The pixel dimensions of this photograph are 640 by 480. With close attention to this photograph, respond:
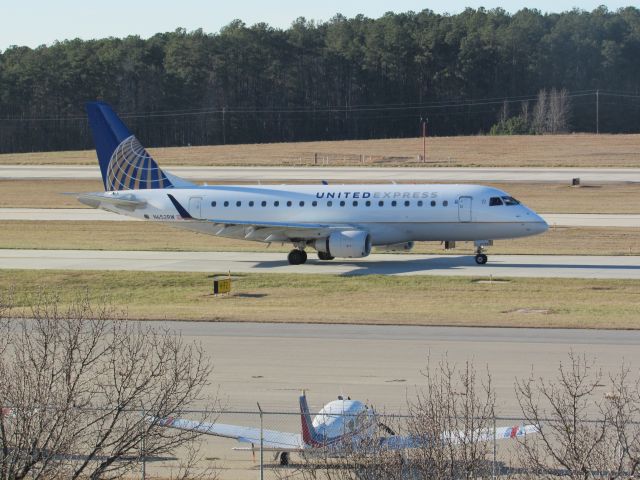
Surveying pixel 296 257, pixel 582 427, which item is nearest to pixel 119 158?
pixel 296 257

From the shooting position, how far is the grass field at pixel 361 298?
41.2 metres

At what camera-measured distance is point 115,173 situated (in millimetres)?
61875

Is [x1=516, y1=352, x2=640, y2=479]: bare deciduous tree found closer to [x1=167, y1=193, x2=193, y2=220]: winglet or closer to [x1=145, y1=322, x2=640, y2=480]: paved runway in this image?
[x1=145, y1=322, x2=640, y2=480]: paved runway

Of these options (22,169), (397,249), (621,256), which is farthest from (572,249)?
(22,169)

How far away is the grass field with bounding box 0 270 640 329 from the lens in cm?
4125

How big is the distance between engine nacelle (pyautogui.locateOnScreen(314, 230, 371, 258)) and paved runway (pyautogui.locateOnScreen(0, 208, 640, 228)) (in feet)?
78.4

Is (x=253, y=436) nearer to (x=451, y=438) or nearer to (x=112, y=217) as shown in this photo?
(x=451, y=438)

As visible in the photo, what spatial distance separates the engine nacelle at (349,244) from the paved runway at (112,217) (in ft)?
78.4

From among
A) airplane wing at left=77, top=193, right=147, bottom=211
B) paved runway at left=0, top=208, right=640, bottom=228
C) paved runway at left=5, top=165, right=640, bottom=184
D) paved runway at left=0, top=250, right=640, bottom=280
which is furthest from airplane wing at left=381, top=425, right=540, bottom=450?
paved runway at left=5, top=165, right=640, bottom=184

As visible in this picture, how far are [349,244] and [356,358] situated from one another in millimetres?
20137

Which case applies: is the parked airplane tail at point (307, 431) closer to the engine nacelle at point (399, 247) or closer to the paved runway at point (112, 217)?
the engine nacelle at point (399, 247)

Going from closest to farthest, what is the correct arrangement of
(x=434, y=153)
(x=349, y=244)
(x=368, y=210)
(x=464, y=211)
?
(x=349, y=244) < (x=464, y=211) < (x=368, y=210) < (x=434, y=153)

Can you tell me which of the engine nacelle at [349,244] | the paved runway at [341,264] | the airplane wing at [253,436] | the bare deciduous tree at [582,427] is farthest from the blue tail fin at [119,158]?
the airplane wing at [253,436]

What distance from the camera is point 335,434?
21.8m
